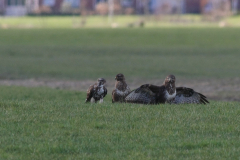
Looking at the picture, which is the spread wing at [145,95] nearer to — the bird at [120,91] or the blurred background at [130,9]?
the bird at [120,91]

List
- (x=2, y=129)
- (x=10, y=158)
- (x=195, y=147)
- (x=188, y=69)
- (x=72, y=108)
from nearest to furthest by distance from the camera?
(x=10, y=158) < (x=195, y=147) < (x=2, y=129) < (x=72, y=108) < (x=188, y=69)

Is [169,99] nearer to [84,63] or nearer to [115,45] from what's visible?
[84,63]

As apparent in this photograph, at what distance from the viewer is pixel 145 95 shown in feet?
34.4

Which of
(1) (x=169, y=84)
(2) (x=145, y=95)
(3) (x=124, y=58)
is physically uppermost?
(1) (x=169, y=84)

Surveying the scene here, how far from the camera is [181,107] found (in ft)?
32.0

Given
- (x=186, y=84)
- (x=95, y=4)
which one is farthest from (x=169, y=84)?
(x=95, y=4)

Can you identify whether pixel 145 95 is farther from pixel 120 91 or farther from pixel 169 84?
pixel 120 91

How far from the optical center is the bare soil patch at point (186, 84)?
65.5 ft

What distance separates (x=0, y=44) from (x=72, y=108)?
1370 inches

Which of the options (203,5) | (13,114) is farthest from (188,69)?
(203,5)

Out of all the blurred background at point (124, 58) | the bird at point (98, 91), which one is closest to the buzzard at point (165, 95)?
the bird at point (98, 91)

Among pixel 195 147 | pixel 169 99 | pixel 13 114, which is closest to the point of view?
pixel 195 147

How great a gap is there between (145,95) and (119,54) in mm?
26109

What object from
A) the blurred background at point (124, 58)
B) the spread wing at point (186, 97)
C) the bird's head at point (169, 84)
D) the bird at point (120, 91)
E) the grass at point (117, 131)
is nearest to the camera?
the grass at point (117, 131)
